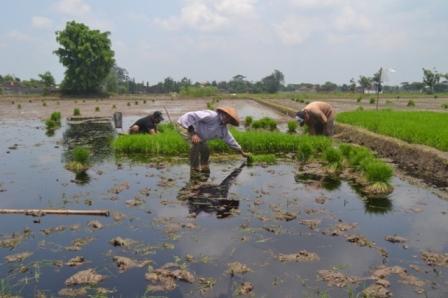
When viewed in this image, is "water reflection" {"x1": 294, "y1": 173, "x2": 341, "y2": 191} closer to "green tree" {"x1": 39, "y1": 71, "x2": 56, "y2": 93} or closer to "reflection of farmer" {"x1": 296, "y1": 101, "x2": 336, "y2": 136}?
"reflection of farmer" {"x1": 296, "y1": 101, "x2": 336, "y2": 136}

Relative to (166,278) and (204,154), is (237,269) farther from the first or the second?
(204,154)

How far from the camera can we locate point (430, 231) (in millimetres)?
4812

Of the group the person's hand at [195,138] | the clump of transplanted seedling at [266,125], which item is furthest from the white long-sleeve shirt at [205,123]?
the clump of transplanted seedling at [266,125]

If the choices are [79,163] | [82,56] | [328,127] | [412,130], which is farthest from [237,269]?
[82,56]

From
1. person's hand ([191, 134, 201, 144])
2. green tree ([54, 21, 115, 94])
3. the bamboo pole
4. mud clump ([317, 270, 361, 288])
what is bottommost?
mud clump ([317, 270, 361, 288])

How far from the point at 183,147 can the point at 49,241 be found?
5.39 metres

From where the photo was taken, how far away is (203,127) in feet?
25.0

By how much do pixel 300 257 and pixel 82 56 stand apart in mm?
46143

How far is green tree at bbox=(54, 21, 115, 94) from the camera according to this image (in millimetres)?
46656

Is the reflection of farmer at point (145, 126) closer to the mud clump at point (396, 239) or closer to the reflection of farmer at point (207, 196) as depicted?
the reflection of farmer at point (207, 196)

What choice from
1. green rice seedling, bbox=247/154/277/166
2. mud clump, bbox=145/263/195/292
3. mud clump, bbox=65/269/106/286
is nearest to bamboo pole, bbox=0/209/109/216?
mud clump, bbox=65/269/106/286

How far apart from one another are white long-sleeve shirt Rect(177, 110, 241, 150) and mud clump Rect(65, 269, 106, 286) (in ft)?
13.3

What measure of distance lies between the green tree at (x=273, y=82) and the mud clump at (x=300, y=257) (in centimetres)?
7494

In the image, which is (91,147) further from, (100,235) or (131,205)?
(100,235)
